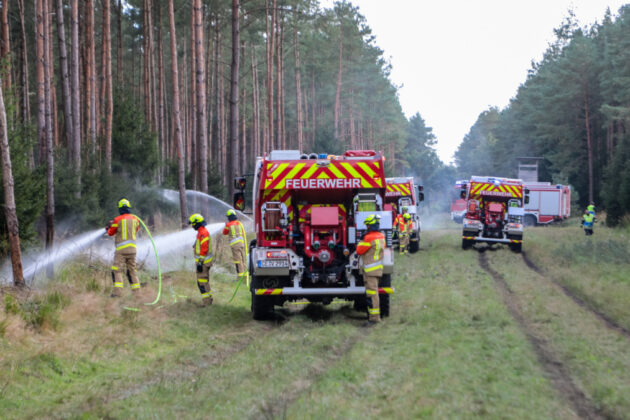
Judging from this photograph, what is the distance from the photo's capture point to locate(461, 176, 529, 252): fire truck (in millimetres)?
24781

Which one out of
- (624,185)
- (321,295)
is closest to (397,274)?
(321,295)

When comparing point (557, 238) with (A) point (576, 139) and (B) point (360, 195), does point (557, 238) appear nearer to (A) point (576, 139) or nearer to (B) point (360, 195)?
(B) point (360, 195)

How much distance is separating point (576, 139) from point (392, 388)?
53689mm

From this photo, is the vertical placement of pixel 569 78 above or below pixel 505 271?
above

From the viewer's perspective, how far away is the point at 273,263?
1112 centimetres

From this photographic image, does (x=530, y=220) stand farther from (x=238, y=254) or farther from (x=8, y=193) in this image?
(x=8, y=193)

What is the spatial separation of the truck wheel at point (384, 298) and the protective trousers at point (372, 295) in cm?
23

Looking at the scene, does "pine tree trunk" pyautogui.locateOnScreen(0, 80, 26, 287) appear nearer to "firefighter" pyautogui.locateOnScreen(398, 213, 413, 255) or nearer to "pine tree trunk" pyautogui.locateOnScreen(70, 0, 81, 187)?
"pine tree trunk" pyautogui.locateOnScreen(70, 0, 81, 187)

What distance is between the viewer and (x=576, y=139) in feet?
182

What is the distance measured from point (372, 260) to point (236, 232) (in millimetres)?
5593

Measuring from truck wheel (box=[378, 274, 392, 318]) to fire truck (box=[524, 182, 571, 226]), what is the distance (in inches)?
1341

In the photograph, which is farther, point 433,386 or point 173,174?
point 173,174

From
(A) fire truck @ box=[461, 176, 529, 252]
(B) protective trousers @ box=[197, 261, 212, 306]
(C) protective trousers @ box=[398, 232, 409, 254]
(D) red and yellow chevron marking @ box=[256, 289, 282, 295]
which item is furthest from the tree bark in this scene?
(A) fire truck @ box=[461, 176, 529, 252]

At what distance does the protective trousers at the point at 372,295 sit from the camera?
1102cm
